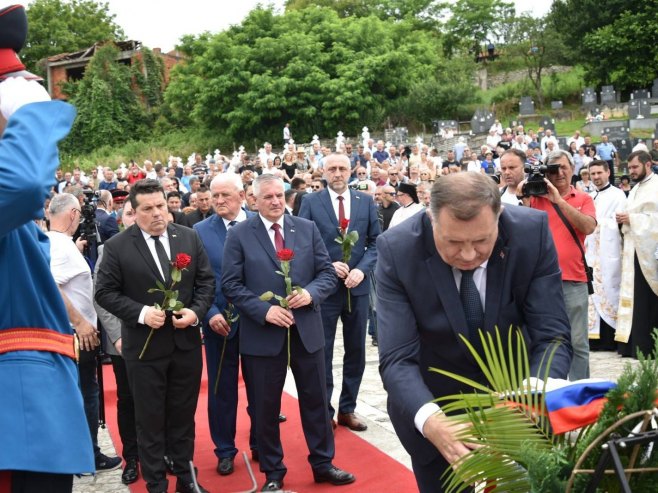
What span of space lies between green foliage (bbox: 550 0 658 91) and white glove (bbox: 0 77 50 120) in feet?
161

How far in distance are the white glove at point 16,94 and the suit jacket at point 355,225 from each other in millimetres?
5165

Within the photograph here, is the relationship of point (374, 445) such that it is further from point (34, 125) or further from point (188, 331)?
point (34, 125)

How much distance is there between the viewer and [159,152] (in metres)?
44.9

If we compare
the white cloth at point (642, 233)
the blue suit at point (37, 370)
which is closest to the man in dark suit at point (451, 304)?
the blue suit at point (37, 370)

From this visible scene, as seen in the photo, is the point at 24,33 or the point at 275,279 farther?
the point at 275,279

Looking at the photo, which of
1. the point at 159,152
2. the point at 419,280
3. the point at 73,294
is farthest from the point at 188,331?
the point at 159,152

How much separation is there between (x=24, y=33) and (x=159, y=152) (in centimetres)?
4373

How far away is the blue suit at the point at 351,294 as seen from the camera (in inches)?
281

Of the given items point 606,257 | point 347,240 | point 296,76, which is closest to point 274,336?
point 347,240

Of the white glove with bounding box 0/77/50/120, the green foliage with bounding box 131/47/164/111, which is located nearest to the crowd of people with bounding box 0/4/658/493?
the white glove with bounding box 0/77/50/120

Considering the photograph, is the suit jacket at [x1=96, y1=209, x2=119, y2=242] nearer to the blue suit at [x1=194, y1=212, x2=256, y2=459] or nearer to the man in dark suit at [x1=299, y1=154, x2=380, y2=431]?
the man in dark suit at [x1=299, y1=154, x2=380, y2=431]

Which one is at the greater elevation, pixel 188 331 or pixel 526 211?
pixel 526 211

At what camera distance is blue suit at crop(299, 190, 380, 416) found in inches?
281

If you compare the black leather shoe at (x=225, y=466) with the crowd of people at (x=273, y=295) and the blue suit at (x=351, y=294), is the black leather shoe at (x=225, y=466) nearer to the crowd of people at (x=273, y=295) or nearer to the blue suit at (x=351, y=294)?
the crowd of people at (x=273, y=295)
